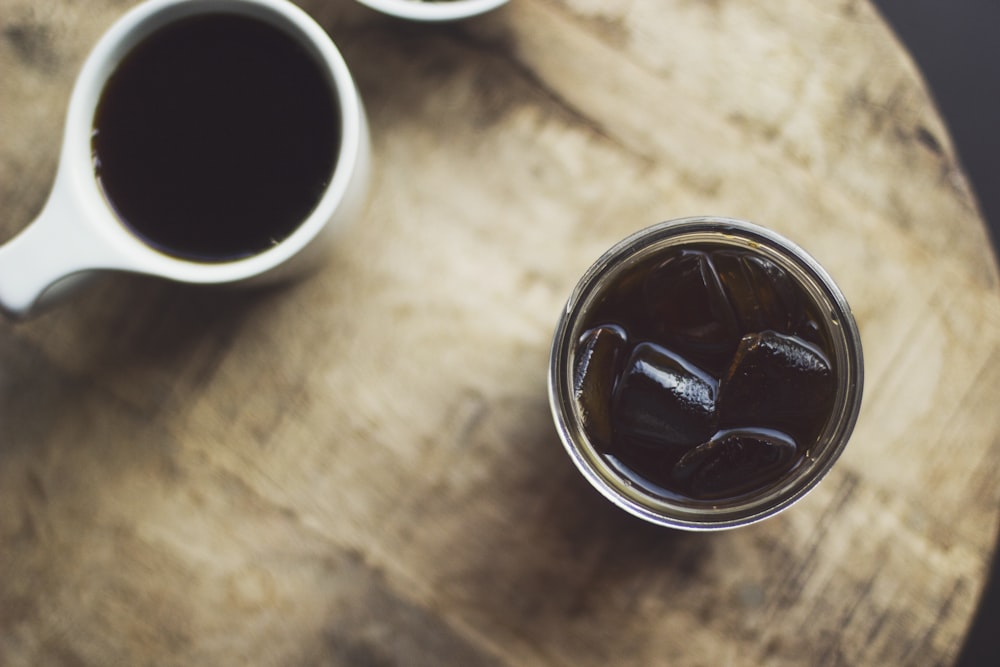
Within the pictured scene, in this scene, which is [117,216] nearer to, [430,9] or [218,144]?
[218,144]

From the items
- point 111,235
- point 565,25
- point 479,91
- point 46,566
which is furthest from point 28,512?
point 565,25

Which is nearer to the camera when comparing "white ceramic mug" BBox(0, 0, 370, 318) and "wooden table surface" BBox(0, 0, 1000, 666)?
"white ceramic mug" BBox(0, 0, 370, 318)

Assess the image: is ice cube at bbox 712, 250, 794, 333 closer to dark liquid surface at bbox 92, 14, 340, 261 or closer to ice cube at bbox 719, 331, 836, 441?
ice cube at bbox 719, 331, 836, 441

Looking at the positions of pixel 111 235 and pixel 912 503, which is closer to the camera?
pixel 111 235

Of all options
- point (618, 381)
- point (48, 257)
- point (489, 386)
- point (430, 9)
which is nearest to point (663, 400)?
point (618, 381)

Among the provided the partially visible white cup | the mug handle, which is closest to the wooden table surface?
the partially visible white cup

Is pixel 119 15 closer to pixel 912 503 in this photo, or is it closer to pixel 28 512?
pixel 28 512

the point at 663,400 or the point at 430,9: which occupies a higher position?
the point at 430,9
